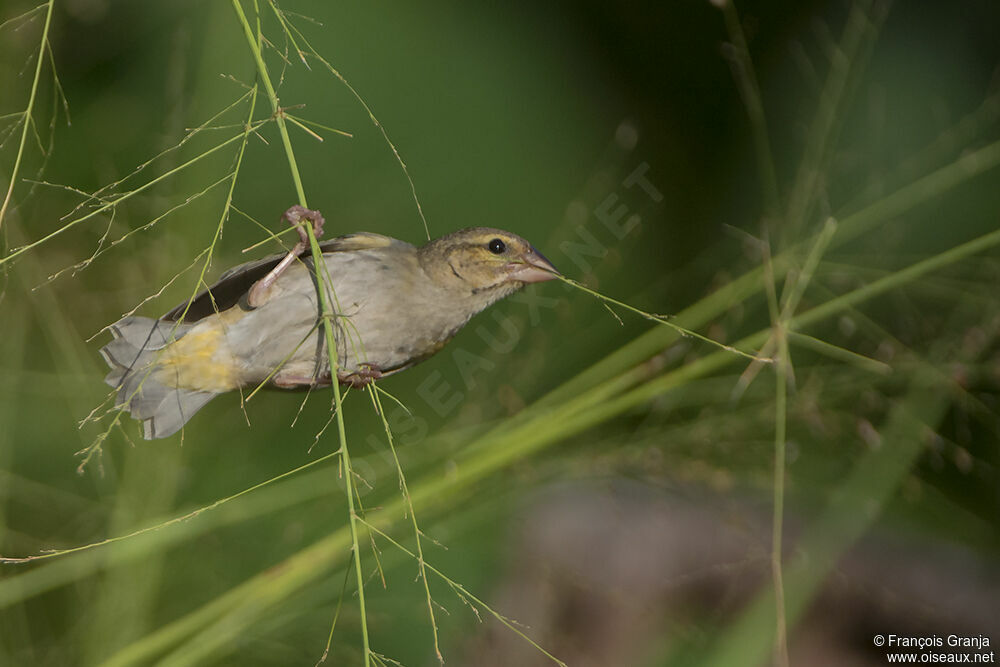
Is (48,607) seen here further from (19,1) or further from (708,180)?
(708,180)

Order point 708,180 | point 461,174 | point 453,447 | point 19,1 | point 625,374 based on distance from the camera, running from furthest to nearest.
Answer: point 708,180
point 461,174
point 453,447
point 19,1
point 625,374

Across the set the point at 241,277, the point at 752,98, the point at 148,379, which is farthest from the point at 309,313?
the point at 752,98

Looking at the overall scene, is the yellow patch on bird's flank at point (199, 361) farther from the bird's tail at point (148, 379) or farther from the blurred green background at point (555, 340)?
the blurred green background at point (555, 340)

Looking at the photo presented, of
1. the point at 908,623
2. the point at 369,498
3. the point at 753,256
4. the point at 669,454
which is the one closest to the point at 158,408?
the point at 369,498

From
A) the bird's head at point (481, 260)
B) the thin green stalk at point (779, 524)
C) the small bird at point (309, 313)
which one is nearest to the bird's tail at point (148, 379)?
the small bird at point (309, 313)

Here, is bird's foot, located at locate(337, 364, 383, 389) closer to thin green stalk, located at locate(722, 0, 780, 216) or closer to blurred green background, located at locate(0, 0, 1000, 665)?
blurred green background, located at locate(0, 0, 1000, 665)

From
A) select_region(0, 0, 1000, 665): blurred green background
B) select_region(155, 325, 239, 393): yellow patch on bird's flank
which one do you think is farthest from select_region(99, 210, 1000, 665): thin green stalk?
select_region(155, 325, 239, 393): yellow patch on bird's flank
